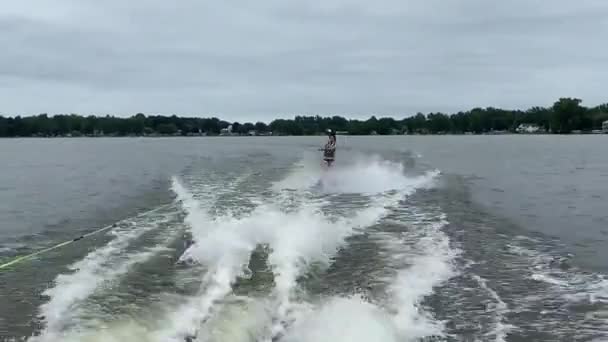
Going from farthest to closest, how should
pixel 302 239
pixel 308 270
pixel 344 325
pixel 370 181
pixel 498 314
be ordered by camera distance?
pixel 370 181
pixel 302 239
pixel 308 270
pixel 498 314
pixel 344 325

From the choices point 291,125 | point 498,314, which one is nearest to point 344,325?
point 498,314

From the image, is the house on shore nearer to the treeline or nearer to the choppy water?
the treeline

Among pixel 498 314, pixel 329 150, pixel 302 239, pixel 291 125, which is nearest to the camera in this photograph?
pixel 498 314

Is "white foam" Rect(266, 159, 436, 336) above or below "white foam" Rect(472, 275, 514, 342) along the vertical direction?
above

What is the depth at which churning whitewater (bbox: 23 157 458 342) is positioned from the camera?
6.32 metres

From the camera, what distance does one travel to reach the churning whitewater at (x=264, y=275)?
6.32m

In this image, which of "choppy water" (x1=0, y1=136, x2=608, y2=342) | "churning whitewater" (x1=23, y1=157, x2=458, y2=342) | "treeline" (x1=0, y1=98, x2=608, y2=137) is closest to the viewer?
"churning whitewater" (x1=23, y1=157, x2=458, y2=342)

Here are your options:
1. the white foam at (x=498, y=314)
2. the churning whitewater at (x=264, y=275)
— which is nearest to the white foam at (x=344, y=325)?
the churning whitewater at (x=264, y=275)

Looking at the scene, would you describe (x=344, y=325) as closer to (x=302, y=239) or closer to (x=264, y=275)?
(x=264, y=275)

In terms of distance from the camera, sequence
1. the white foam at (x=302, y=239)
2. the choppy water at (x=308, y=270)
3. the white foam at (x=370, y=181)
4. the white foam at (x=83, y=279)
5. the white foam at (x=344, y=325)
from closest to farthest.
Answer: the white foam at (x=344, y=325) < the choppy water at (x=308, y=270) < the white foam at (x=83, y=279) < the white foam at (x=302, y=239) < the white foam at (x=370, y=181)

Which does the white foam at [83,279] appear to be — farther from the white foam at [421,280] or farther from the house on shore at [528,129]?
the house on shore at [528,129]

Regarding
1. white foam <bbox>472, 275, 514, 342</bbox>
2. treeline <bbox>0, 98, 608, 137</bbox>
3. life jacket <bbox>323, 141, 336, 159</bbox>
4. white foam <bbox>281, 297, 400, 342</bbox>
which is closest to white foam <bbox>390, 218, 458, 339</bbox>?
white foam <bbox>281, 297, 400, 342</bbox>

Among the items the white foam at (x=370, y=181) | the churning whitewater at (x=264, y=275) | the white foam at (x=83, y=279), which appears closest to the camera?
the churning whitewater at (x=264, y=275)

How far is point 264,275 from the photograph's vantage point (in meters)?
8.30
